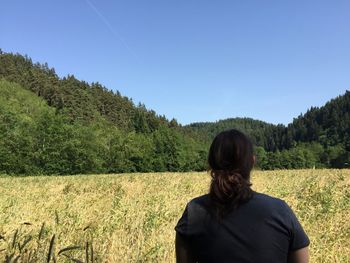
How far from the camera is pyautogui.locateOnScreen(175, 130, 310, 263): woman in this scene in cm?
263

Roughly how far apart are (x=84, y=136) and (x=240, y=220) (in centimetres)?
7726

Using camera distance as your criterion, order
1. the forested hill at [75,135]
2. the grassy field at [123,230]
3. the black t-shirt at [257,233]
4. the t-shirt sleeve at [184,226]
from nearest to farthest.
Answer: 1. the black t-shirt at [257,233]
2. the t-shirt sleeve at [184,226]
3. the grassy field at [123,230]
4. the forested hill at [75,135]

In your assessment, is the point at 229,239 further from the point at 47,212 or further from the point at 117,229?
the point at 47,212

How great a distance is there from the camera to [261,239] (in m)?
2.63

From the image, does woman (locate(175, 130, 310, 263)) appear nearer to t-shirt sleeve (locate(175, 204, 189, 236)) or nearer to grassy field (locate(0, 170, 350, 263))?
t-shirt sleeve (locate(175, 204, 189, 236))

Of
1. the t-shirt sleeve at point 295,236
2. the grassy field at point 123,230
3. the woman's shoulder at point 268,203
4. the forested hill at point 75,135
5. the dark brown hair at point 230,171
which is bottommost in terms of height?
the grassy field at point 123,230

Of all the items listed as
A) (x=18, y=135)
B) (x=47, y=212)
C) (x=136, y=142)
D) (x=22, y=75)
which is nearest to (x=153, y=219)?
(x=47, y=212)

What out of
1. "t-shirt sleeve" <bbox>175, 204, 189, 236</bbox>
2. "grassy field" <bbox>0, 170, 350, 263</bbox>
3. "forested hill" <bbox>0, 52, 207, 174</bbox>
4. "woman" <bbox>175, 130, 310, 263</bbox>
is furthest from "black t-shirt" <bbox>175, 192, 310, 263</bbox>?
"forested hill" <bbox>0, 52, 207, 174</bbox>

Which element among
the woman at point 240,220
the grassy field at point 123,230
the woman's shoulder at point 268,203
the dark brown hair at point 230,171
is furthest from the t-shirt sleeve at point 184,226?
the grassy field at point 123,230

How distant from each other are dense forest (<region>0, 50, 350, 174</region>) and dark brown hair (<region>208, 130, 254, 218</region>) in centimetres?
29

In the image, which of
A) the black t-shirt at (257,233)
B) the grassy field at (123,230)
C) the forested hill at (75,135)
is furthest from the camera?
the forested hill at (75,135)

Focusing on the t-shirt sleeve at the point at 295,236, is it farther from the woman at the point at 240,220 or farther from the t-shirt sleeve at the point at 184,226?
the t-shirt sleeve at the point at 184,226

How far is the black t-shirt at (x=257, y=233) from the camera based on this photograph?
263cm

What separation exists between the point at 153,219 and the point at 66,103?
136 meters
